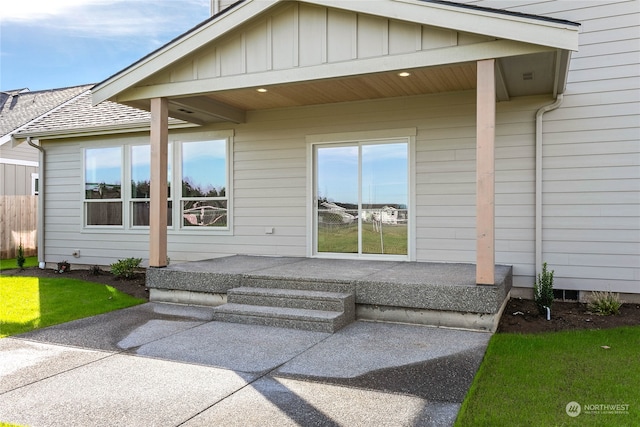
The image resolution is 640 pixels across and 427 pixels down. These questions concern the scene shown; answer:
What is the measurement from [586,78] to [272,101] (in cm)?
456

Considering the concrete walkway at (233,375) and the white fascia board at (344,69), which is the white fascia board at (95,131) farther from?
the concrete walkway at (233,375)

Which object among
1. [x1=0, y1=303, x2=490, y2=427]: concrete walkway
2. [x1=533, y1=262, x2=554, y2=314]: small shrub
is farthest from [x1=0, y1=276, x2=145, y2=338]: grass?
[x1=533, y1=262, x2=554, y2=314]: small shrub

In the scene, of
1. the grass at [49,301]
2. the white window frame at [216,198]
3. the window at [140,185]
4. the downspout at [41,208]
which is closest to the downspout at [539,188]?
the white window frame at [216,198]

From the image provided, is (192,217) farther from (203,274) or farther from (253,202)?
(203,274)

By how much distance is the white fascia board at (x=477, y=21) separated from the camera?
4594mm

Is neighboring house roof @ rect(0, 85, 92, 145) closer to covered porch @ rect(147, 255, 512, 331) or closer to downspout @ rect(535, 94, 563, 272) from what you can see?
covered porch @ rect(147, 255, 512, 331)

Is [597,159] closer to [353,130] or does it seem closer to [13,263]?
[353,130]

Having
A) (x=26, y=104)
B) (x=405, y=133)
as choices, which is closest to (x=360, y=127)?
(x=405, y=133)

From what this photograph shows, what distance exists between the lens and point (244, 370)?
3.87m

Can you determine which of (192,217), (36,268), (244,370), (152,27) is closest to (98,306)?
(192,217)

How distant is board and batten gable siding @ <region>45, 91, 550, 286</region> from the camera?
265 inches

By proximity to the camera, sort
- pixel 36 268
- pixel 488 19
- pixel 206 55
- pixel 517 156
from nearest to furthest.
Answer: pixel 488 19
pixel 206 55
pixel 517 156
pixel 36 268

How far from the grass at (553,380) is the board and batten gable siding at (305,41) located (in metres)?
3.16

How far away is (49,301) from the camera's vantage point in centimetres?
685
